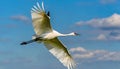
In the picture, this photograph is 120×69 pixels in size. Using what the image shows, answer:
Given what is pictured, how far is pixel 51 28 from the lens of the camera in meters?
85.1

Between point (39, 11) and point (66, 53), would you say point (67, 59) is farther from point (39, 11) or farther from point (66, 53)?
point (39, 11)

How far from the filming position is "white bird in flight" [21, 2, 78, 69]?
83312 mm

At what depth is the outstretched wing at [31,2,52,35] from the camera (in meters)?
82.8

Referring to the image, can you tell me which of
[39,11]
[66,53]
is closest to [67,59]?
Answer: [66,53]

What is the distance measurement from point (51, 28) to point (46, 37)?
927mm

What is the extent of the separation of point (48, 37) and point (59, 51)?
298 cm

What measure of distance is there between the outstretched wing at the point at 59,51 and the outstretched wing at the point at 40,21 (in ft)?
7.76

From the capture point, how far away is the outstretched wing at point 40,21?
82.8 metres

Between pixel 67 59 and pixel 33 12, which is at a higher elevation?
pixel 33 12

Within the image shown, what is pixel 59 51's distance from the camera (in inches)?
3452

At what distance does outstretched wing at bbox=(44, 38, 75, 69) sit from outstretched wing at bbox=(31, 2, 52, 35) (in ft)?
7.76

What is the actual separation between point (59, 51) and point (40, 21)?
4.73 metres

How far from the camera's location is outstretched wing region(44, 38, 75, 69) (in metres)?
87.3

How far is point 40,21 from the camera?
84188mm
